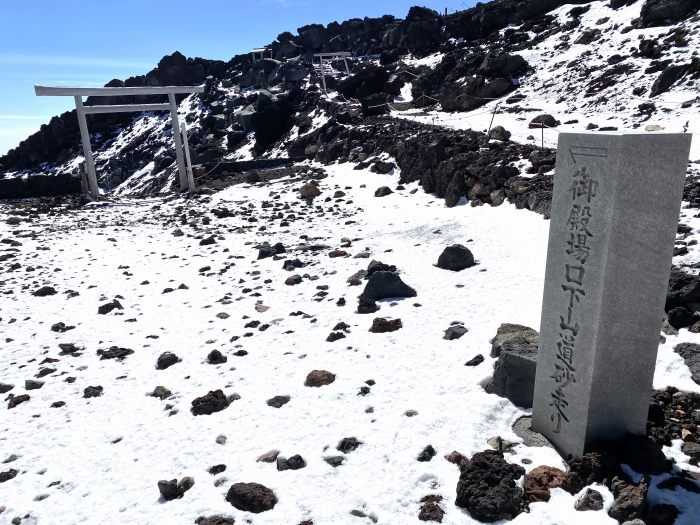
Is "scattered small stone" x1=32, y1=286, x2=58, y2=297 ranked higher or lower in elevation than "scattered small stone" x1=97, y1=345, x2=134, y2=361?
A: higher

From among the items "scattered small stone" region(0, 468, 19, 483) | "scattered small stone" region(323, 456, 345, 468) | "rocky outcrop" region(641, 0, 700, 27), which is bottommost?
"scattered small stone" region(0, 468, 19, 483)

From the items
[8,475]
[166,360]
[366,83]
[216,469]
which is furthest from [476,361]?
[366,83]

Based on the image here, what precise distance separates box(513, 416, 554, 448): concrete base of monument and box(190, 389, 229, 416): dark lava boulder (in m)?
3.08

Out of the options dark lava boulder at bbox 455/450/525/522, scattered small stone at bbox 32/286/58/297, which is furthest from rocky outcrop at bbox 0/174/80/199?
dark lava boulder at bbox 455/450/525/522

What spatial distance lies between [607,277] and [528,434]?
66.3 inches

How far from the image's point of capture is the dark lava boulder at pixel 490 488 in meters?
3.54

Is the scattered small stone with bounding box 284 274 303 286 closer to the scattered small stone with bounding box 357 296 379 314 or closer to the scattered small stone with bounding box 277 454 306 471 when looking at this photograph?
the scattered small stone with bounding box 357 296 379 314

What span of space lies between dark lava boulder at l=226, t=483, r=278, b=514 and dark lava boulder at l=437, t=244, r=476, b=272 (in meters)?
5.56

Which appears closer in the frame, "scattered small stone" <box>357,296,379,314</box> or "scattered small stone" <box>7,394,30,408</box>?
"scattered small stone" <box>7,394,30,408</box>

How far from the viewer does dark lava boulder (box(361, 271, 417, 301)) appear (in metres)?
7.94

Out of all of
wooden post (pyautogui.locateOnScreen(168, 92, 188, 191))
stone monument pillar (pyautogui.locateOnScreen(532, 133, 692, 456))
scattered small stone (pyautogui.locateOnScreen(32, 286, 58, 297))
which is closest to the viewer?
stone monument pillar (pyautogui.locateOnScreen(532, 133, 692, 456))

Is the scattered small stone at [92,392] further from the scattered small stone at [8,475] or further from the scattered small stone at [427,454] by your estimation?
the scattered small stone at [427,454]

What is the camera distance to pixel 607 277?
3355 millimetres

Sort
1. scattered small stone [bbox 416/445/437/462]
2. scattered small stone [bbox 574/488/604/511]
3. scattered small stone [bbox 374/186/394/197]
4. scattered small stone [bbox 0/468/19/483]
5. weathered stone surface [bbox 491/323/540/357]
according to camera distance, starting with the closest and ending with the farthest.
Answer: scattered small stone [bbox 574/488/604/511] → scattered small stone [bbox 416/445/437/462] → scattered small stone [bbox 0/468/19/483] → weathered stone surface [bbox 491/323/540/357] → scattered small stone [bbox 374/186/394/197]
